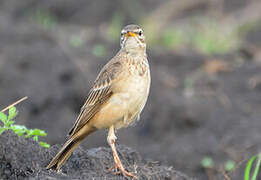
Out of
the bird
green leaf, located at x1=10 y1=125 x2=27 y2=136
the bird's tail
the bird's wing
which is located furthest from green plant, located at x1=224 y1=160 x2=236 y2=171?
green leaf, located at x1=10 y1=125 x2=27 y2=136

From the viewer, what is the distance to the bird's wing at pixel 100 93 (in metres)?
6.37

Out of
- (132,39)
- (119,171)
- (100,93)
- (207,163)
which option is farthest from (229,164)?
(119,171)

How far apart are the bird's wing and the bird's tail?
10cm

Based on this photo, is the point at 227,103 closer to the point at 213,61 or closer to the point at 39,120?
the point at 213,61

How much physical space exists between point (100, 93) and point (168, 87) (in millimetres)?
6236

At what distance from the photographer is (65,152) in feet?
19.6

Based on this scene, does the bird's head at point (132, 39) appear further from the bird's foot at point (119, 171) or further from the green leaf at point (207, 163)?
the green leaf at point (207, 163)

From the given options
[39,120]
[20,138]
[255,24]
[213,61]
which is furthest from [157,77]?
[20,138]

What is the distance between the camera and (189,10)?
19688mm

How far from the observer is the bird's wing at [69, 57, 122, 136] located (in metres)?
6.37

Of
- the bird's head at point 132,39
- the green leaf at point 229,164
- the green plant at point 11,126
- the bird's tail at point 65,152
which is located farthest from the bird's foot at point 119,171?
the green leaf at point 229,164

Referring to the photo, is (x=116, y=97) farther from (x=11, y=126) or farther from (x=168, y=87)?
(x=168, y=87)

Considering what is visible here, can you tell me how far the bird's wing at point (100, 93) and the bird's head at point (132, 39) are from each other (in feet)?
0.82

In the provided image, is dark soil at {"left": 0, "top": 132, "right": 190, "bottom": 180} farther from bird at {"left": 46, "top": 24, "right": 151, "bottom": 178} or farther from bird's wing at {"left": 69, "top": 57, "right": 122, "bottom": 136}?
bird's wing at {"left": 69, "top": 57, "right": 122, "bottom": 136}
